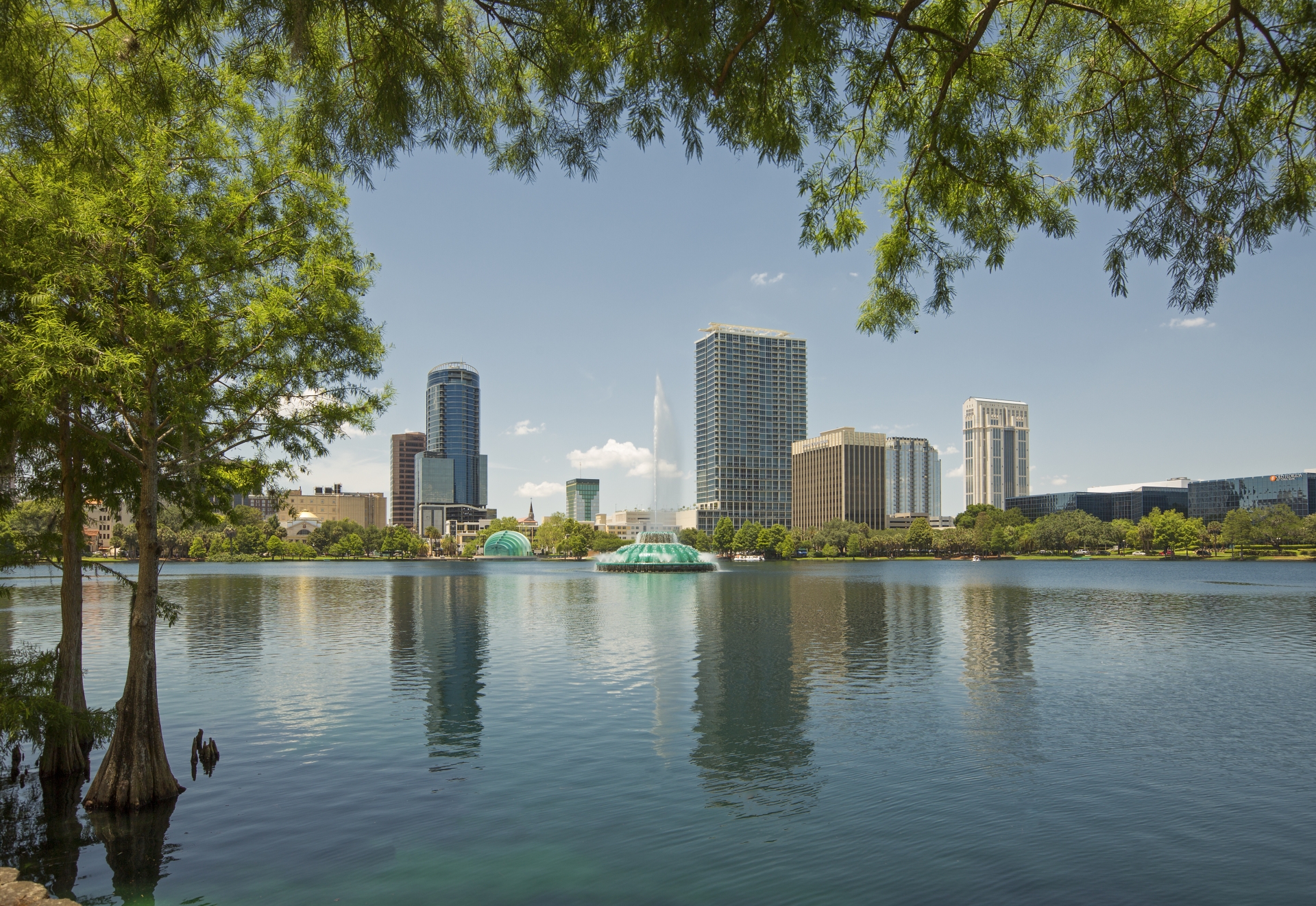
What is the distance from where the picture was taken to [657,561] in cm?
10581

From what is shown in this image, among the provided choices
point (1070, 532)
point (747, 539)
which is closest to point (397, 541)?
point (747, 539)

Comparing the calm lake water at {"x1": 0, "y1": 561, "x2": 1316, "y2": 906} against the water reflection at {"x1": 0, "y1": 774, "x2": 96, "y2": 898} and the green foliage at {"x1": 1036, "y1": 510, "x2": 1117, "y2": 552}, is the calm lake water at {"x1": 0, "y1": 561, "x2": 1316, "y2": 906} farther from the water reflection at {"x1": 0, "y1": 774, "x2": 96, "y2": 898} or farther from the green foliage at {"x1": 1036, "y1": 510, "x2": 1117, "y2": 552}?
the green foliage at {"x1": 1036, "y1": 510, "x2": 1117, "y2": 552}

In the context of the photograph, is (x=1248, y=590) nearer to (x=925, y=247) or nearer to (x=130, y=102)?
(x=925, y=247)

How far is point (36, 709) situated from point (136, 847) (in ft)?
10.5

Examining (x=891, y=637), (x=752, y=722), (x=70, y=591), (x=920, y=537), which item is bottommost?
(x=920, y=537)

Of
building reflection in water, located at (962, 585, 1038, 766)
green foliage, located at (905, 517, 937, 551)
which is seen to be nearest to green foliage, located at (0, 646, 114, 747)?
building reflection in water, located at (962, 585, 1038, 766)

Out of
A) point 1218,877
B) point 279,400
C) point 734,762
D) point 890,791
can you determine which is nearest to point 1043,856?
point 1218,877

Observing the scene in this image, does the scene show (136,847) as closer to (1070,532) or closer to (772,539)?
(772,539)

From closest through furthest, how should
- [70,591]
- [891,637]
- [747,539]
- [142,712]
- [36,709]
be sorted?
[36,709] < [142,712] < [70,591] < [891,637] < [747,539]

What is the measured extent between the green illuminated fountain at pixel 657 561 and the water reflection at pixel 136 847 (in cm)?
9177

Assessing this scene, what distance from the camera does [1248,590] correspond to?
65938 millimetres

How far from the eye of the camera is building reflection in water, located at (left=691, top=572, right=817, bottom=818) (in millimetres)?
15531

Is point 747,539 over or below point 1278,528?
below

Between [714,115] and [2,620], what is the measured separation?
2138 inches
